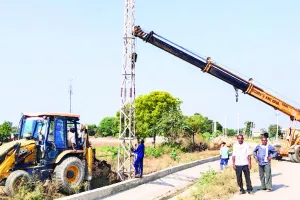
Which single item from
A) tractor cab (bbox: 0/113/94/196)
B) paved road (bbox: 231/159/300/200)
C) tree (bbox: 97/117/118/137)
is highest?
tree (bbox: 97/117/118/137)

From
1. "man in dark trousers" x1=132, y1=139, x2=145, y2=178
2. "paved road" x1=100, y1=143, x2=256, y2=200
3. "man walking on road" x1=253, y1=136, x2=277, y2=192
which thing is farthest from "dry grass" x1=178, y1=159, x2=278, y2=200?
"man in dark trousers" x1=132, y1=139, x2=145, y2=178

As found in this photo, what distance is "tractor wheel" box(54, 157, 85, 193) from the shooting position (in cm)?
1199

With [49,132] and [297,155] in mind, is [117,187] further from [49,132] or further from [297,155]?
[297,155]

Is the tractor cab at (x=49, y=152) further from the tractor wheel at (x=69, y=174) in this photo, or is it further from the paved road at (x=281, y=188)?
the paved road at (x=281, y=188)

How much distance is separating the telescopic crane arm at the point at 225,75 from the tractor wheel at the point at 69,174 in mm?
6142

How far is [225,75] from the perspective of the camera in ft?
65.9

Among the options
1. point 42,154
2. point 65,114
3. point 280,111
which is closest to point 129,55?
point 65,114

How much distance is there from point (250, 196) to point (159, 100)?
3921 centimetres

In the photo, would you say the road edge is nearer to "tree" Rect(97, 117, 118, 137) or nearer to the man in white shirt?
the man in white shirt

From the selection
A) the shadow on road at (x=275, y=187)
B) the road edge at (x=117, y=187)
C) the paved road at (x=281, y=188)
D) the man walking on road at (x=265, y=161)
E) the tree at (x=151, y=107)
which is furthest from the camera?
the tree at (x=151, y=107)

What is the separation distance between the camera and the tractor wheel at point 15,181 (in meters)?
10.6

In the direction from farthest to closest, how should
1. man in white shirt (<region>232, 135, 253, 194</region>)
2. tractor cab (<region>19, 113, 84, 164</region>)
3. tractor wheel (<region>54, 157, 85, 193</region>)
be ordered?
1. tractor cab (<region>19, 113, 84, 164</region>)
2. tractor wheel (<region>54, 157, 85, 193</region>)
3. man in white shirt (<region>232, 135, 253, 194</region>)

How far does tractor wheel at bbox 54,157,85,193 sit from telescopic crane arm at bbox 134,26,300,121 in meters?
6.14

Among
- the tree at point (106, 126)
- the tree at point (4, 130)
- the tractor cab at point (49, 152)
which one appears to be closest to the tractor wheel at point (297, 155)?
the tractor cab at point (49, 152)
